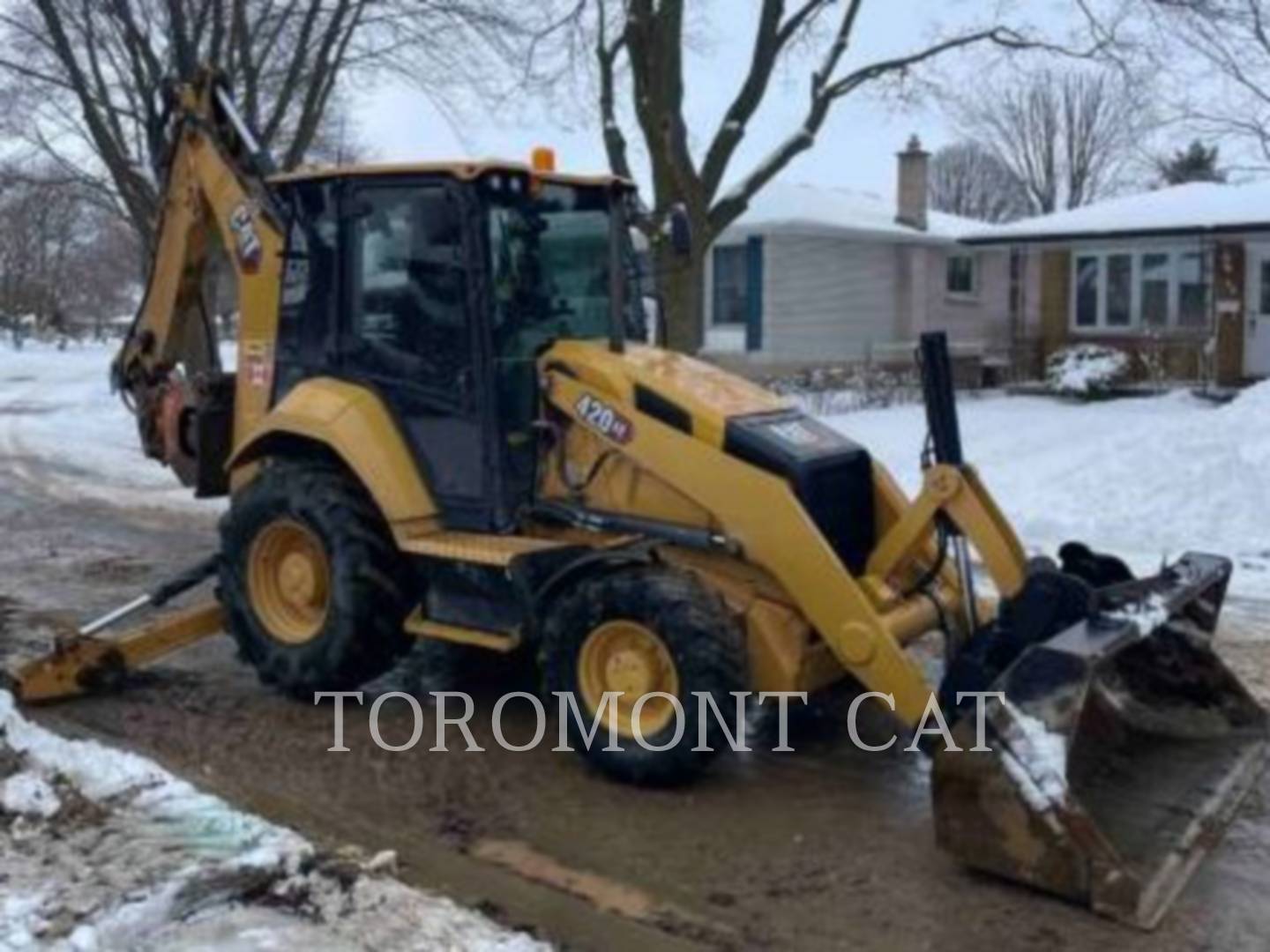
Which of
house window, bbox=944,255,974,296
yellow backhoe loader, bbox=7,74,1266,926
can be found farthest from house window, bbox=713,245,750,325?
yellow backhoe loader, bbox=7,74,1266,926

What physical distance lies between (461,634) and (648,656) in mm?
1070

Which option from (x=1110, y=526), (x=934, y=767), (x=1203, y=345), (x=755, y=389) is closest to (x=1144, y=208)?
(x=1203, y=345)

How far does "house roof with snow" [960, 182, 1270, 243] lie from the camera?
2527 cm

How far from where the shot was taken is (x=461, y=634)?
22.6 ft

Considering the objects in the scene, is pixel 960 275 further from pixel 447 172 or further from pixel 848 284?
pixel 447 172

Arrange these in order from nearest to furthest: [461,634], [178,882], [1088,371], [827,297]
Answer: [178,882], [461,634], [1088,371], [827,297]

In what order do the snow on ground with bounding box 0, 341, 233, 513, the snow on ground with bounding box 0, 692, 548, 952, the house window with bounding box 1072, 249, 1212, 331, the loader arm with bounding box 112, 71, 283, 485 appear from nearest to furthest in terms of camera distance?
1. the snow on ground with bounding box 0, 692, 548, 952
2. the loader arm with bounding box 112, 71, 283, 485
3. the snow on ground with bounding box 0, 341, 233, 513
4. the house window with bounding box 1072, 249, 1212, 331

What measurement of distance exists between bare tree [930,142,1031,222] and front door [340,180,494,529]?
61048mm

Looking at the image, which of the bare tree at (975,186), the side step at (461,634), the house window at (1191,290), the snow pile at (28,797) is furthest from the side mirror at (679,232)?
the bare tree at (975,186)

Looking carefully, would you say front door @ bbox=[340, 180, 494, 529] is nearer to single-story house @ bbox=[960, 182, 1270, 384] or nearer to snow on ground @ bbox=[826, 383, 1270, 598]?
snow on ground @ bbox=[826, 383, 1270, 598]

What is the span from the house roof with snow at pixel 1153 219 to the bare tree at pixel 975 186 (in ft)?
122

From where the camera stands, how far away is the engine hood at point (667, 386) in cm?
643

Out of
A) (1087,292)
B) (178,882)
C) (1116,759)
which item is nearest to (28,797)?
(178,882)

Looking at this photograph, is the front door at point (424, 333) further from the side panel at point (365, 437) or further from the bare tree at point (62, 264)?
the bare tree at point (62, 264)
